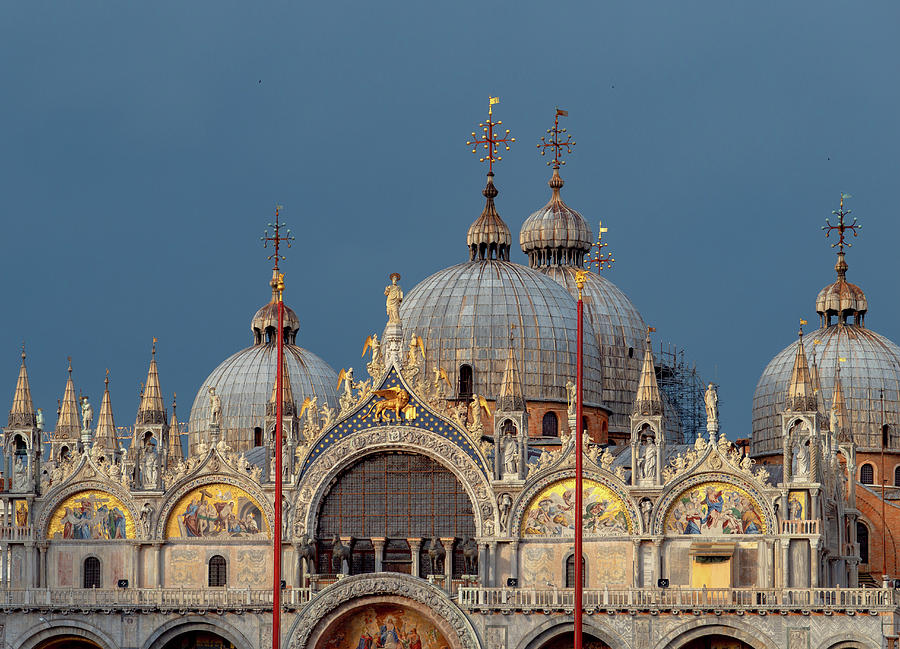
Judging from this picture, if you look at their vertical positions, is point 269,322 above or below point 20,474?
above

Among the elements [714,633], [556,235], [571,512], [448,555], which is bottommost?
[714,633]

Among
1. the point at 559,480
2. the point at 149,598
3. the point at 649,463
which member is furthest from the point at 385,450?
→ the point at 149,598

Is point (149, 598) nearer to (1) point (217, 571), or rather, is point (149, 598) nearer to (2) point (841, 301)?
(1) point (217, 571)

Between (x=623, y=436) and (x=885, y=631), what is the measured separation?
21.7 metres

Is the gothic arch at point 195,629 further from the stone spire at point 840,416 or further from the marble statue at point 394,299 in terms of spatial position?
the stone spire at point 840,416

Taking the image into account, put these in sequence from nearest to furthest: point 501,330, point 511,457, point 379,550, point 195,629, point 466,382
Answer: point 195,629, point 511,457, point 379,550, point 501,330, point 466,382

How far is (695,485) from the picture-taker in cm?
7731

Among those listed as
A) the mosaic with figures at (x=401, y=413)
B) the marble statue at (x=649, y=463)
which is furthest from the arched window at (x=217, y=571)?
the marble statue at (x=649, y=463)

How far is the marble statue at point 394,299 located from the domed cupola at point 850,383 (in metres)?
20.0

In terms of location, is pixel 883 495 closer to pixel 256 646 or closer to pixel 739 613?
pixel 739 613

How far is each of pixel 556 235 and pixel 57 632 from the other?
3041 centimetres

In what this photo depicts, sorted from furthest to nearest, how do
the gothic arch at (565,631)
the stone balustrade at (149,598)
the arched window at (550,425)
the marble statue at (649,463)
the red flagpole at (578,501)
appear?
the arched window at (550,425)
the marble statue at (649,463)
the stone balustrade at (149,598)
the gothic arch at (565,631)
the red flagpole at (578,501)

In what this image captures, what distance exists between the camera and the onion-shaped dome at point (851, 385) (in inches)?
3762

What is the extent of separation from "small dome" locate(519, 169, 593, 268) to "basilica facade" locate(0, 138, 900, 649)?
1315cm
